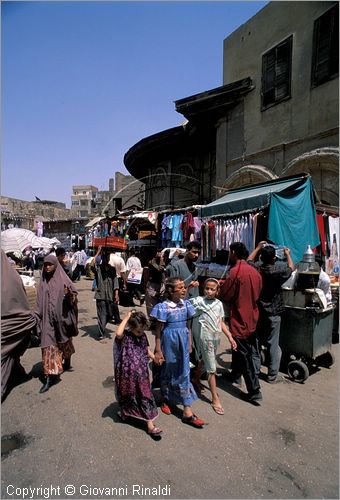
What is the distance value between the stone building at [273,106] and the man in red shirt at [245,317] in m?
5.25

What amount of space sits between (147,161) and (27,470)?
15458 millimetres

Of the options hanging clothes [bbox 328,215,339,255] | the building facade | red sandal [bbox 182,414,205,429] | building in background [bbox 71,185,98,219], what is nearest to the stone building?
hanging clothes [bbox 328,215,339,255]

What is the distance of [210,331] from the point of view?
351 cm

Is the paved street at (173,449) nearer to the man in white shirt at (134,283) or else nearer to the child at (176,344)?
the child at (176,344)

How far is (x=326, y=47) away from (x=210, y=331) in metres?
8.36

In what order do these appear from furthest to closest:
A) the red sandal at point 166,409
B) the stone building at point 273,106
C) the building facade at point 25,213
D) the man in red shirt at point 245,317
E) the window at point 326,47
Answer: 1. the building facade at point 25,213
2. the stone building at point 273,106
3. the window at point 326,47
4. the man in red shirt at point 245,317
5. the red sandal at point 166,409

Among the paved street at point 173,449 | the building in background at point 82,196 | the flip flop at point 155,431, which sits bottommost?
the paved street at point 173,449

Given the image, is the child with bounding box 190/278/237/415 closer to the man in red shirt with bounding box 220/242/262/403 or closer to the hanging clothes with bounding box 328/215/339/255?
the man in red shirt with bounding box 220/242/262/403

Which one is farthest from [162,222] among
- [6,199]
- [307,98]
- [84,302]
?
[6,199]

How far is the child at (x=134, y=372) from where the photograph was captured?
3029 mm

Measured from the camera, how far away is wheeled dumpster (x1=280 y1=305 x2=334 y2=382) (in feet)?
14.0

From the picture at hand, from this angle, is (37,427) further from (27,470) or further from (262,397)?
(262,397)

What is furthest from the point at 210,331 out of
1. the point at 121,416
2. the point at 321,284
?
the point at 321,284

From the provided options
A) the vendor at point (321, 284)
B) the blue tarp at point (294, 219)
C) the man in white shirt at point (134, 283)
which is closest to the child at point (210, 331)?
the vendor at point (321, 284)
